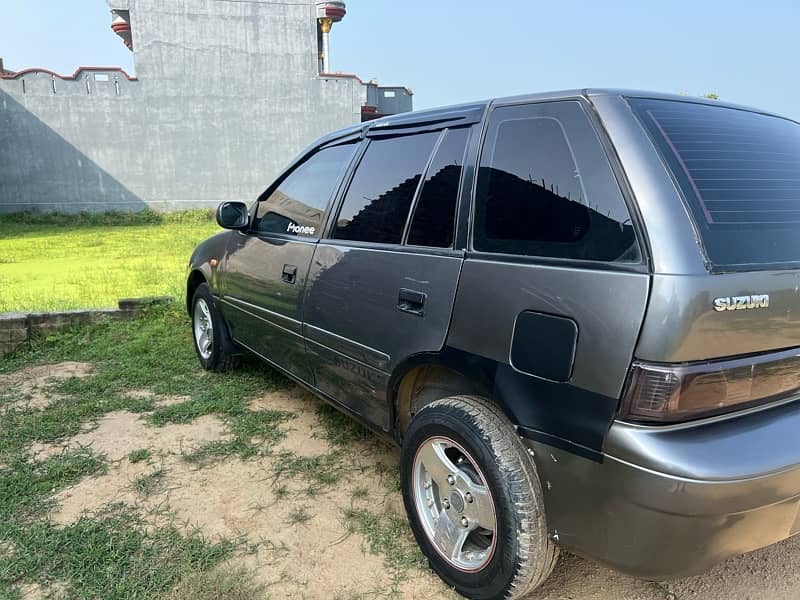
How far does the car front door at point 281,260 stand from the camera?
3.29m

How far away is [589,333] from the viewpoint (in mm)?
1733

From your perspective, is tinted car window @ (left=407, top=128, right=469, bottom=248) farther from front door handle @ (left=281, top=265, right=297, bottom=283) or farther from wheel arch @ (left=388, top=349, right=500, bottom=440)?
front door handle @ (left=281, top=265, right=297, bottom=283)

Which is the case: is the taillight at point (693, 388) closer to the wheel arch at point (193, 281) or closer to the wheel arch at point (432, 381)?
the wheel arch at point (432, 381)

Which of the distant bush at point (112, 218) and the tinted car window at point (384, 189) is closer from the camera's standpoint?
the tinted car window at point (384, 189)

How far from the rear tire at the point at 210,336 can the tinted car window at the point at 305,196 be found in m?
0.96

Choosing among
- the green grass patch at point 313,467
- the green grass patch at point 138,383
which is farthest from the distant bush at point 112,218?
the green grass patch at point 313,467

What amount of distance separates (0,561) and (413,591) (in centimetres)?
172

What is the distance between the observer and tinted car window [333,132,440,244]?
2.66 metres

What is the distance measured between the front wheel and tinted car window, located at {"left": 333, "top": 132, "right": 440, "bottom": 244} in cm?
91

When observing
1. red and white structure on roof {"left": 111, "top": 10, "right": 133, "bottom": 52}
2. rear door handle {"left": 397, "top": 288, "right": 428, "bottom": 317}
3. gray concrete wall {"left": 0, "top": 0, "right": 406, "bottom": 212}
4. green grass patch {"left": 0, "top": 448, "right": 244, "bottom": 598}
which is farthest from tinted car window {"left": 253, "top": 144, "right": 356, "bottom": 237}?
red and white structure on roof {"left": 111, "top": 10, "right": 133, "bottom": 52}

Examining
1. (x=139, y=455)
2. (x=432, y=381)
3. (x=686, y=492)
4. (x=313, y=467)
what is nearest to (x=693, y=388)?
(x=686, y=492)

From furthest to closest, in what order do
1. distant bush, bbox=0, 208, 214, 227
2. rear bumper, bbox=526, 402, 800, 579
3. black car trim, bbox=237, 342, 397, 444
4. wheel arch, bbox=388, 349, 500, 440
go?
distant bush, bbox=0, 208, 214, 227 < black car trim, bbox=237, 342, 397, 444 < wheel arch, bbox=388, 349, 500, 440 < rear bumper, bbox=526, 402, 800, 579

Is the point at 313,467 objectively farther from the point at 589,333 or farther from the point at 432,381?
the point at 589,333

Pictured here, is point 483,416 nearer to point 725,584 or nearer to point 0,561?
point 725,584
